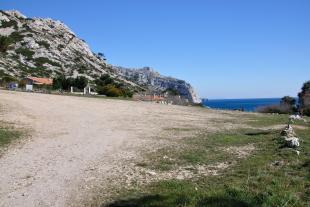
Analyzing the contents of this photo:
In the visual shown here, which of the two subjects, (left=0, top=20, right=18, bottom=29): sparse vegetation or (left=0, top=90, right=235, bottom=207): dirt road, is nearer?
(left=0, top=90, right=235, bottom=207): dirt road

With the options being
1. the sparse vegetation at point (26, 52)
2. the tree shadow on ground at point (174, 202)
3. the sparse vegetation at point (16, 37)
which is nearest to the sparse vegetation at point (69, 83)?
the sparse vegetation at point (26, 52)

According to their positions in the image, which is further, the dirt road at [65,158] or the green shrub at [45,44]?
the green shrub at [45,44]

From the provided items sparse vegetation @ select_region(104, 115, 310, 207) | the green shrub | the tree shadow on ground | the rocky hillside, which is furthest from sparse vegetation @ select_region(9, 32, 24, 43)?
the tree shadow on ground

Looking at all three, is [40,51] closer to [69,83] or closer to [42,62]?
[42,62]

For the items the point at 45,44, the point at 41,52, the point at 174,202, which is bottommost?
the point at 174,202

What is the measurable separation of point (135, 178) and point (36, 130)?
1033 cm

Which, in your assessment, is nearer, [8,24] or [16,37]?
[16,37]

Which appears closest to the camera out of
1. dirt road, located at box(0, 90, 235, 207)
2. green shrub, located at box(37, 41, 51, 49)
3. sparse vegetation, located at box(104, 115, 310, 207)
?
sparse vegetation, located at box(104, 115, 310, 207)

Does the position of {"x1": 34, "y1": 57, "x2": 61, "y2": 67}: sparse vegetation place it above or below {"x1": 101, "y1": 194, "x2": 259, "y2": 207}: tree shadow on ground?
above

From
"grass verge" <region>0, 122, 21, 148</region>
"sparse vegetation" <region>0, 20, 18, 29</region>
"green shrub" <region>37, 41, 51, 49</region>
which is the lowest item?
"grass verge" <region>0, 122, 21, 148</region>

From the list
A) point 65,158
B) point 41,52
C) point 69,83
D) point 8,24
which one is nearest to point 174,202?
point 65,158

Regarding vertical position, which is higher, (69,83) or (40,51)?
(40,51)

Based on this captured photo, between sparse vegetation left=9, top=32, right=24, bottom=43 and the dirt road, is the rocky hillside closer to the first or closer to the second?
sparse vegetation left=9, top=32, right=24, bottom=43

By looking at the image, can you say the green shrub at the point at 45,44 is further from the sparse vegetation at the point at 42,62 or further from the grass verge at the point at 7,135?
the grass verge at the point at 7,135
